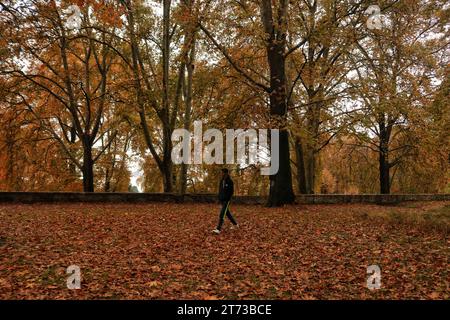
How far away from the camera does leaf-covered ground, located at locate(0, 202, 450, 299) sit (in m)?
6.17

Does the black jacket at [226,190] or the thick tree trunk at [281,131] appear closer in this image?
the black jacket at [226,190]

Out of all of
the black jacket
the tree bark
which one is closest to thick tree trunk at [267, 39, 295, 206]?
the tree bark

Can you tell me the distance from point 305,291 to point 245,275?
51.1 inches

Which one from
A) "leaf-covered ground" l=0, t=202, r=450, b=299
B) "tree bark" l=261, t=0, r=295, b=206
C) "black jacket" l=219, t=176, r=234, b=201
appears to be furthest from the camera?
"tree bark" l=261, t=0, r=295, b=206

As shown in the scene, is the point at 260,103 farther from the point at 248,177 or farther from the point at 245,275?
the point at 245,275

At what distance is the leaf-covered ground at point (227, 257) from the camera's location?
6172 mm

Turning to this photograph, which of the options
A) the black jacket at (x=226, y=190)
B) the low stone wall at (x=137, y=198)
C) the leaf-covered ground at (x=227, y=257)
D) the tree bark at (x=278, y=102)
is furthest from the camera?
the low stone wall at (x=137, y=198)

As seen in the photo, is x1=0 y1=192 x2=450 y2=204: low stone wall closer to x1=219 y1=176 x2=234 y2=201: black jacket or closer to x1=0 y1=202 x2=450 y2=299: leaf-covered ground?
x1=0 y1=202 x2=450 y2=299: leaf-covered ground

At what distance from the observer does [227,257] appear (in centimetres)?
826

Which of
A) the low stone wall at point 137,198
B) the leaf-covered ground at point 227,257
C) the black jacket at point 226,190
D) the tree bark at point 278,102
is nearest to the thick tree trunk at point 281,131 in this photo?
the tree bark at point 278,102

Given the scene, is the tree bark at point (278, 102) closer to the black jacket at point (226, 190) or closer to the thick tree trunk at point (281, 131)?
the thick tree trunk at point (281, 131)

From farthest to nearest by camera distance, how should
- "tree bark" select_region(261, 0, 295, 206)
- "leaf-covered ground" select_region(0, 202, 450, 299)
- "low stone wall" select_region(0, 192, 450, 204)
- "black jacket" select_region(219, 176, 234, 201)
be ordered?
"low stone wall" select_region(0, 192, 450, 204) < "tree bark" select_region(261, 0, 295, 206) < "black jacket" select_region(219, 176, 234, 201) < "leaf-covered ground" select_region(0, 202, 450, 299)
